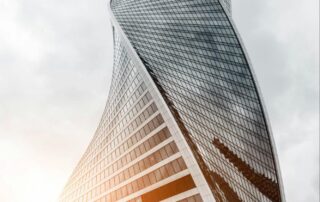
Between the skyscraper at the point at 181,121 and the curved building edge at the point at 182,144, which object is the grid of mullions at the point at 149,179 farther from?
the curved building edge at the point at 182,144

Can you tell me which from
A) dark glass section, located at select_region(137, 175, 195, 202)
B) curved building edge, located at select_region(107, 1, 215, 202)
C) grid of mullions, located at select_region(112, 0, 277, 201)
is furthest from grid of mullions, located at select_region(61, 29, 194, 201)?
grid of mullions, located at select_region(112, 0, 277, 201)

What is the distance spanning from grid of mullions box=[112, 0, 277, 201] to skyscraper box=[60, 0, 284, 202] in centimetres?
23

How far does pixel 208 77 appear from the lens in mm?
72875

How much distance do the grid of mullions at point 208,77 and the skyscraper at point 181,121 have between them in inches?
9.1

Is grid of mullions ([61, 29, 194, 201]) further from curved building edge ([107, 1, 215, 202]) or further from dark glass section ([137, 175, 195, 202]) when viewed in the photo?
dark glass section ([137, 175, 195, 202])

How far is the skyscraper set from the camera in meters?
52.0

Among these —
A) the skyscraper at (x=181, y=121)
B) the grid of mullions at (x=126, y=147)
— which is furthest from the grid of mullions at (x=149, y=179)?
the skyscraper at (x=181, y=121)

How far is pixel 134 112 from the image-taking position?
215ft

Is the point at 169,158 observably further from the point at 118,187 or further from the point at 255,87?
the point at 255,87

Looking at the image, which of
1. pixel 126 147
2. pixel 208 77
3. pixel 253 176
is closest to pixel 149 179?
pixel 126 147

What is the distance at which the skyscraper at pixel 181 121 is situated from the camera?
5197 cm

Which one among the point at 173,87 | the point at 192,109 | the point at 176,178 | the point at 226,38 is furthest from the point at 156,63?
the point at 176,178

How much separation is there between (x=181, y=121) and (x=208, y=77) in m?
19.5

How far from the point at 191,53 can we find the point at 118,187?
101 feet
